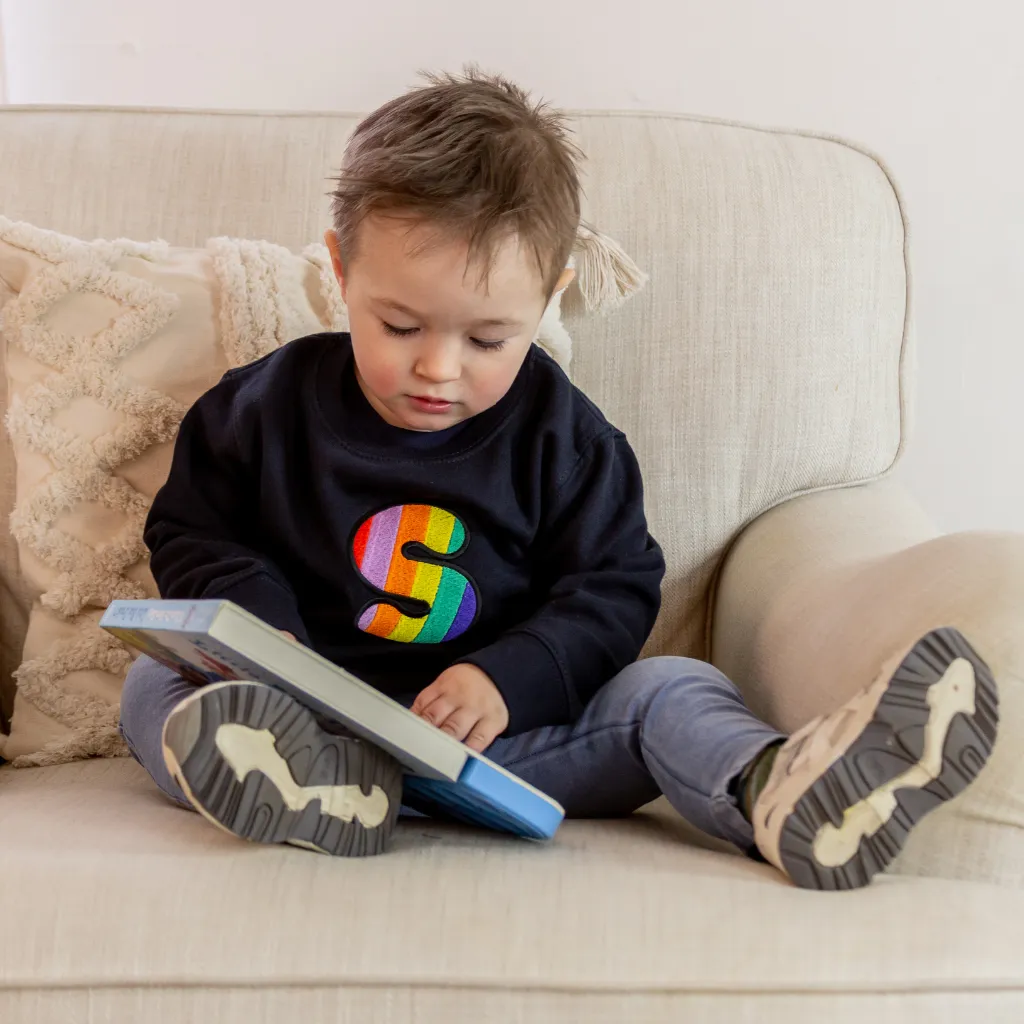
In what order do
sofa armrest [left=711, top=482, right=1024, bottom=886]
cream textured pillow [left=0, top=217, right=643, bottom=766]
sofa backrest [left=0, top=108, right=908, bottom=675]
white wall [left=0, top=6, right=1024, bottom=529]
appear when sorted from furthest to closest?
1. white wall [left=0, top=6, right=1024, bottom=529]
2. sofa backrest [left=0, top=108, right=908, bottom=675]
3. cream textured pillow [left=0, top=217, right=643, bottom=766]
4. sofa armrest [left=711, top=482, right=1024, bottom=886]

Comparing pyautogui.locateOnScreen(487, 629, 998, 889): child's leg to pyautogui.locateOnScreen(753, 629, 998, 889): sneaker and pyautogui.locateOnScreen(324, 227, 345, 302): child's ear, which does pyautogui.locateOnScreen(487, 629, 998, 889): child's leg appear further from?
pyautogui.locateOnScreen(324, 227, 345, 302): child's ear

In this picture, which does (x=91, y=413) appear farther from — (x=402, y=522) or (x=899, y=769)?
(x=899, y=769)

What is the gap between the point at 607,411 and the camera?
120 cm

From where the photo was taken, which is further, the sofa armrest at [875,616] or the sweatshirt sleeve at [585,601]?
the sweatshirt sleeve at [585,601]

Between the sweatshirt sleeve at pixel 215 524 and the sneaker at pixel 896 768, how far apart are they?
0.43 meters

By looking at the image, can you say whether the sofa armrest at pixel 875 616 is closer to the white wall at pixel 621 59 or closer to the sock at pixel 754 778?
the sock at pixel 754 778

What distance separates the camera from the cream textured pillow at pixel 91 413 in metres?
1.06

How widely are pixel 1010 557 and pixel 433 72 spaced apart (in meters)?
0.99

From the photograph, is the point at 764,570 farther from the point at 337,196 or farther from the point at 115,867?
the point at 115,867

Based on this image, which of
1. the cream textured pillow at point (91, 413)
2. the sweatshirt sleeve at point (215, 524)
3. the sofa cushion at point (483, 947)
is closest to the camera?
the sofa cushion at point (483, 947)

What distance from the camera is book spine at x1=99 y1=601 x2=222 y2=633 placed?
0.65 meters

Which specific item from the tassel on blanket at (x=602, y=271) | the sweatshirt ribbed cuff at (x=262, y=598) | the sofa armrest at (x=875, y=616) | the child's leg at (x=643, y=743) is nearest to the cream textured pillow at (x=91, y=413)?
the sweatshirt ribbed cuff at (x=262, y=598)

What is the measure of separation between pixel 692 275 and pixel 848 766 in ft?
2.11

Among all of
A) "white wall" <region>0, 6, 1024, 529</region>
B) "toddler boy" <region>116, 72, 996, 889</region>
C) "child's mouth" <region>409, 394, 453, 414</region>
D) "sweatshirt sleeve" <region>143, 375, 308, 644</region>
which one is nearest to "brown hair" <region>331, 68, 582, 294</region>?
"toddler boy" <region>116, 72, 996, 889</region>
